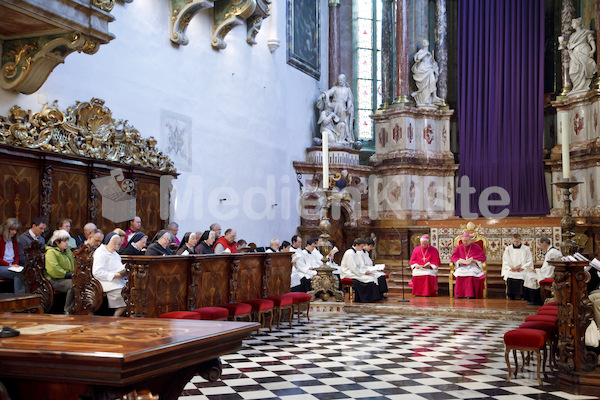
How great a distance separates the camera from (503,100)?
1694 centimetres

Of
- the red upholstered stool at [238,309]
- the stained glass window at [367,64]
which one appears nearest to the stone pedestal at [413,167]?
the stained glass window at [367,64]

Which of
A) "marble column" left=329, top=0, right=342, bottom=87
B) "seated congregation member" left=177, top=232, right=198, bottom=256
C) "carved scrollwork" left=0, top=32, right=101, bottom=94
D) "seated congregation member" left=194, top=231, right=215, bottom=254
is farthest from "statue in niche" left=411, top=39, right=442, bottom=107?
"carved scrollwork" left=0, top=32, right=101, bottom=94

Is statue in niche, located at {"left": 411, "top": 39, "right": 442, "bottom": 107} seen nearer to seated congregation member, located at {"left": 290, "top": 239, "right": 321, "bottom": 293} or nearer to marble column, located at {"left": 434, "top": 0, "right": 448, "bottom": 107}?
marble column, located at {"left": 434, "top": 0, "right": 448, "bottom": 107}

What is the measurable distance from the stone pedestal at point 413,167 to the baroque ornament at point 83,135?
7441mm

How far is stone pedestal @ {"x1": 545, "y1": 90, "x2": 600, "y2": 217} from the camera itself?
14.4 m

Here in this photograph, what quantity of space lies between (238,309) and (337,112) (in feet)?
33.1

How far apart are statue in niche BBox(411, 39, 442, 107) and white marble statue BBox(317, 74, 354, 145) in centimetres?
190

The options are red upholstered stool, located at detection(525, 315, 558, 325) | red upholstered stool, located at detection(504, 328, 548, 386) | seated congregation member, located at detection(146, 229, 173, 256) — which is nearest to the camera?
red upholstered stool, located at detection(504, 328, 548, 386)

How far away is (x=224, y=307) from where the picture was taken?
799 centimetres

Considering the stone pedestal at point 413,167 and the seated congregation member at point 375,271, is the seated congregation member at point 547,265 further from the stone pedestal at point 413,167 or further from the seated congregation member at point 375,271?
the stone pedestal at point 413,167

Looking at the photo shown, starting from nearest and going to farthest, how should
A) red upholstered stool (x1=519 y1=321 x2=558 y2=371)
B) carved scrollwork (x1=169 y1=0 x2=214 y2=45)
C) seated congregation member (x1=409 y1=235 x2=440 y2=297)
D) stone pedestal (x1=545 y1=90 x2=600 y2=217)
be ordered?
1. red upholstered stool (x1=519 y1=321 x2=558 y2=371)
2. carved scrollwork (x1=169 y1=0 x2=214 y2=45)
3. seated congregation member (x1=409 y1=235 x2=440 y2=297)
4. stone pedestal (x1=545 y1=90 x2=600 y2=217)

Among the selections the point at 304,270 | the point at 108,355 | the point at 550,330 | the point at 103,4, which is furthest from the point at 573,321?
the point at 304,270

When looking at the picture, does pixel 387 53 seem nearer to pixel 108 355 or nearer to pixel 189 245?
pixel 189 245

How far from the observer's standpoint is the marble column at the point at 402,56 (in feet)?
56.1
